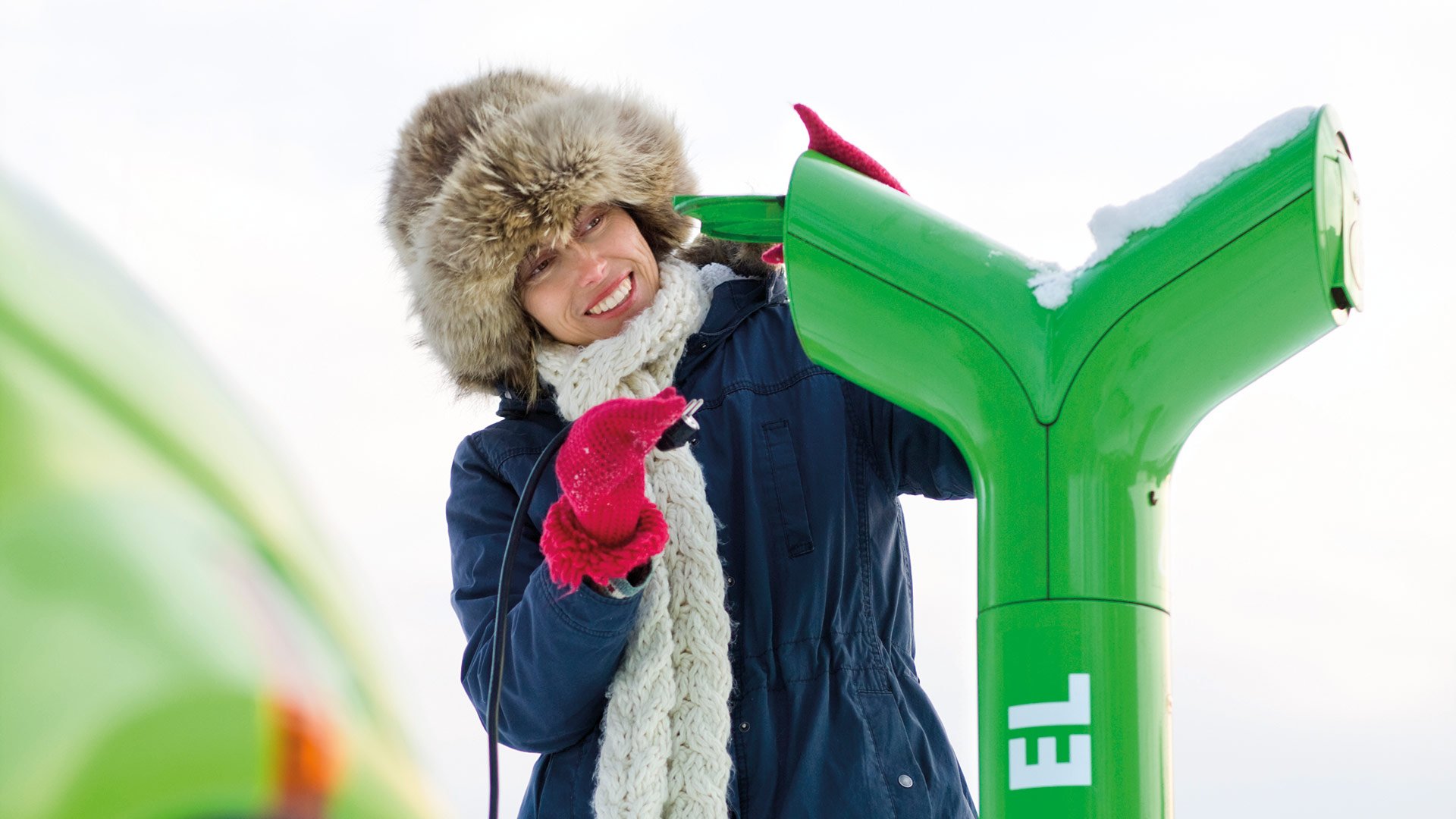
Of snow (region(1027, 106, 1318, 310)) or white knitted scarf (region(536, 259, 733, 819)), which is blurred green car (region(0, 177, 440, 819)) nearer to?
snow (region(1027, 106, 1318, 310))

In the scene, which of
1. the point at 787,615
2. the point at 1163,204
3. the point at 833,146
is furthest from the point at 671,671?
the point at 1163,204

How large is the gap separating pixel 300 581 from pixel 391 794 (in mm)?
49

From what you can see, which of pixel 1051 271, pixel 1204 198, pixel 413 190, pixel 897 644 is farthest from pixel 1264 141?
pixel 413 190

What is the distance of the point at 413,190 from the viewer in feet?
5.10

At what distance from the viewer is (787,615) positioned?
129cm

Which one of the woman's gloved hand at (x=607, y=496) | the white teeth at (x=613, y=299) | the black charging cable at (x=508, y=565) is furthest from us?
the white teeth at (x=613, y=299)

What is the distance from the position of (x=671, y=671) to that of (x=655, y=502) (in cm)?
16

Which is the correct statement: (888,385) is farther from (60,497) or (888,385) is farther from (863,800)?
(60,497)

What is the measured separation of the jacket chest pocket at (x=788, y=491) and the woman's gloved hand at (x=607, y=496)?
19 cm

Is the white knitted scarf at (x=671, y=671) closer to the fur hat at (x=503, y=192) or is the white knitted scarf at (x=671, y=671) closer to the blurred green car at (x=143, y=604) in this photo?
the fur hat at (x=503, y=192)

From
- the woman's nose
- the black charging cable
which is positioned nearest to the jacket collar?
the woman's nose

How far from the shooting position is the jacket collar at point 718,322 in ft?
4.72

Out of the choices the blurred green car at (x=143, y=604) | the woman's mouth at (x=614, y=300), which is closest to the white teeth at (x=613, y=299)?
the woman's mouth at (x=614, y=300)

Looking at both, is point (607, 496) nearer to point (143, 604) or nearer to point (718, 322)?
point (718, 322)
